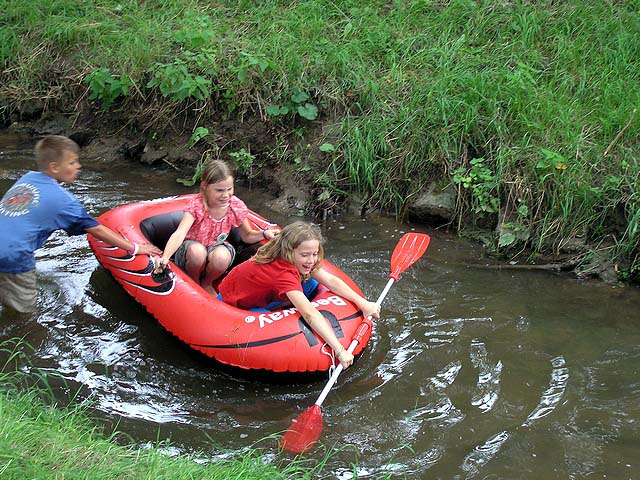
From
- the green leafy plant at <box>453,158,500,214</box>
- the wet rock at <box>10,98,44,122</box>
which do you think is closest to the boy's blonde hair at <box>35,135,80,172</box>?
the green leafy plant at <box>453,158,500,214</box>

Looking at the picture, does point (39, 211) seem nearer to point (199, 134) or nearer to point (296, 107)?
point (199, 134)

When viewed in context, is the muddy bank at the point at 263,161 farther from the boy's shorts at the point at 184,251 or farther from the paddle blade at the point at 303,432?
the paddle blade at the point at 303,432

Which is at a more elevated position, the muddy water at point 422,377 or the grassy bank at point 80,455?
the grassy bank at point 80,455

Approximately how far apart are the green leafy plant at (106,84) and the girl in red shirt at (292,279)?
314 cm

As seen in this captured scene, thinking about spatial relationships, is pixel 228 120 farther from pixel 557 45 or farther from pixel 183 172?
pixel 557 45

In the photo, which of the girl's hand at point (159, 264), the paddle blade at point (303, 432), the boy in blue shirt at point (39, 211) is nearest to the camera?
the paddle blade at point (303, 432)

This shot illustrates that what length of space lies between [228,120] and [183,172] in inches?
23.3

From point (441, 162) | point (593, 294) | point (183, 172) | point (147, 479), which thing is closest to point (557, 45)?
point (441, 162)

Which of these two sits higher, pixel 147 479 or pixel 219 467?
pixel 147 479

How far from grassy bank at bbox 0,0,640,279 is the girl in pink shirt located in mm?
1516

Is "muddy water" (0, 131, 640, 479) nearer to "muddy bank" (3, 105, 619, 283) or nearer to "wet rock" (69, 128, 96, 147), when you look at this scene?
"muddy bank" (3, 105, 619, 283)

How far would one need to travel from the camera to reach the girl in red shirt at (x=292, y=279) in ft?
13.6

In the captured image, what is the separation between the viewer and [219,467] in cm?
328

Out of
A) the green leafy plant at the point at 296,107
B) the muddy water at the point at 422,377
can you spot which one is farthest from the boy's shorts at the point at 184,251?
the green leafy plant at the point at 296,107
